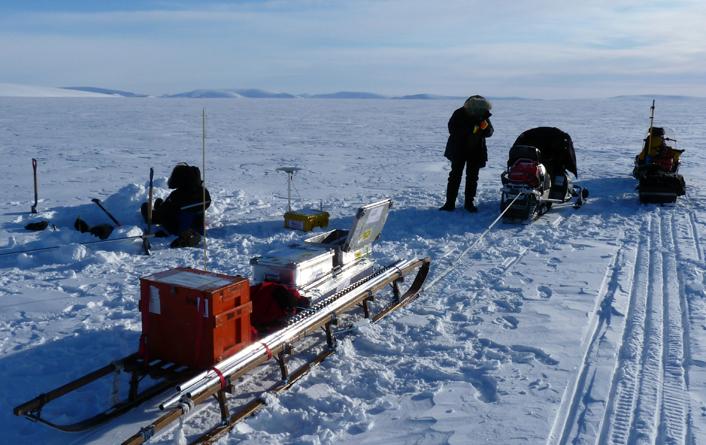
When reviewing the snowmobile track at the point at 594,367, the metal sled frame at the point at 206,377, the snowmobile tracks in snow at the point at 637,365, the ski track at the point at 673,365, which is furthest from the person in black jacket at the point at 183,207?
the ski track at the point at 673,365

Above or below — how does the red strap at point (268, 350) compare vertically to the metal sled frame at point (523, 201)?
below

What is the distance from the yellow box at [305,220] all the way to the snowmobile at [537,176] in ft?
7.89

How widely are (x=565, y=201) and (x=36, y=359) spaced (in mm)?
7990

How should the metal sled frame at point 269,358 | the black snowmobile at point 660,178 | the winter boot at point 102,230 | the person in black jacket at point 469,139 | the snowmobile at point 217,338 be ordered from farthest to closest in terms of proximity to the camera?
the black snowmobile at point 660,178, the person in black jacket at point 469,139, the winter boot at point 102,230, the snowmobile at point 217,338, the metal sled frame at point 269,358

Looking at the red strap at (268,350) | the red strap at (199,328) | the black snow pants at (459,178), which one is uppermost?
the black snow pants at (459,178)

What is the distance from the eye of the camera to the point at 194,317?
12.5 feet

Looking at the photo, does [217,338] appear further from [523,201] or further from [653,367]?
[523,201]

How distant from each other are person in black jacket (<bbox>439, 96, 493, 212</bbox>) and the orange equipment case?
5916 mm

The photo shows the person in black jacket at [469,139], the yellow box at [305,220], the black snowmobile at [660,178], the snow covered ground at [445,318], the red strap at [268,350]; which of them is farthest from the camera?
the black snowmobile at [660,178]

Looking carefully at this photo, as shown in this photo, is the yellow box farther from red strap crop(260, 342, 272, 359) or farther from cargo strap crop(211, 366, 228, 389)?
cargo strap crop(211, 366, 228, 389)

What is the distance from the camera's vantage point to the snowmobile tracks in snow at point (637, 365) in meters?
3.60

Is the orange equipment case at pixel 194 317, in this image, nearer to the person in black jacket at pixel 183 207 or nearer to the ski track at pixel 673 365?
the ski track at pixel 673 365

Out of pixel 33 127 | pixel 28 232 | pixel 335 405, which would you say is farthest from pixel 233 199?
pixel 33 127

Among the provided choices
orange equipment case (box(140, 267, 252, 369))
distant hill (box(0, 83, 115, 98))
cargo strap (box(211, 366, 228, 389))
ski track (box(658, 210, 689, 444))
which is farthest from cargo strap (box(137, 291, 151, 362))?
distant hill (box(0, 83, 115, 98))
